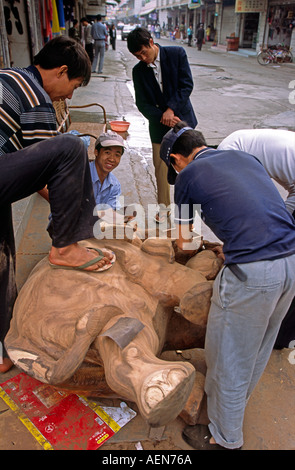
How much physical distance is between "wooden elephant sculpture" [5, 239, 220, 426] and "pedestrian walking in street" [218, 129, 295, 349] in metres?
0.63

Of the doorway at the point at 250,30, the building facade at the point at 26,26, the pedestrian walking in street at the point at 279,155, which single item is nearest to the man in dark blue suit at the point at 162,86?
the pedestrian walking in street at the point at 279,155

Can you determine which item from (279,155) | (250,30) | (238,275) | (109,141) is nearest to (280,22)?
(250,30)

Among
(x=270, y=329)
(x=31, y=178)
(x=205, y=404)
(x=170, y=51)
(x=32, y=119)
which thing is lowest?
(x=205, y=404)

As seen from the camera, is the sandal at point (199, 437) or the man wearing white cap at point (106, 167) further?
the man wearing white cap at point (106, 167)

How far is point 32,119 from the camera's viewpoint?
1.92 m

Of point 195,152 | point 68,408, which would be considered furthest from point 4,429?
point 195,152

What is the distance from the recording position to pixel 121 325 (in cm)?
181

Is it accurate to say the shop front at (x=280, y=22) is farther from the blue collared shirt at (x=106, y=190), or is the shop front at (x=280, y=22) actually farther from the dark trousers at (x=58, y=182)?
the dark trousers at (x=58, y=182)

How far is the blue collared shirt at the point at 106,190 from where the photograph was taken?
10.3 ft

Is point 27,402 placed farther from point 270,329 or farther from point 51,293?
point 270,329

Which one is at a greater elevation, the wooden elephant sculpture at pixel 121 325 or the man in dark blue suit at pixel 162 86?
the man in dark blue suit at pixel 162 86

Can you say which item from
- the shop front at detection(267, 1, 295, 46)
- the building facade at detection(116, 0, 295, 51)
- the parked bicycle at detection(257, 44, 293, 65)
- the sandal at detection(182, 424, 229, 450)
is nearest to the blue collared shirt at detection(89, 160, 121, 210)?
the sandal at detection(182, 424, 229, 450)

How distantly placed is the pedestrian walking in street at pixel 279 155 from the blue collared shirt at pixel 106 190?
1.02 m
